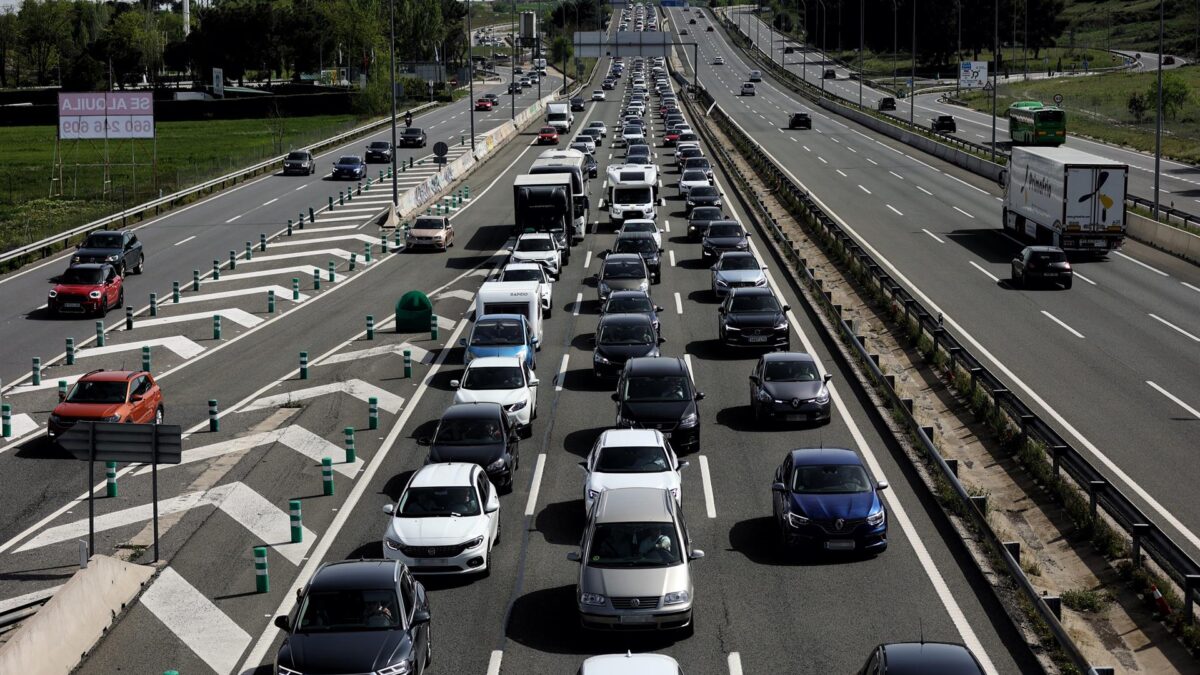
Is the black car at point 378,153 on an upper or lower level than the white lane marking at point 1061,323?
upper

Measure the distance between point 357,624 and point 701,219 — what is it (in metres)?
39.6

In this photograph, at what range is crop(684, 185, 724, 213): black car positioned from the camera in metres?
58.1

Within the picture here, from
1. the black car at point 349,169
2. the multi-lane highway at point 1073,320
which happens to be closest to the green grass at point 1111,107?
the multi-lane highway at point 1073,320

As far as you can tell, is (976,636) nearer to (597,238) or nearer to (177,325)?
(177,325)

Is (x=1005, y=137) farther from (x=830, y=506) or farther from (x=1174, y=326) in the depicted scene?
(x=830, y=506)

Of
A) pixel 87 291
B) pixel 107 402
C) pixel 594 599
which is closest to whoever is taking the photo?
pixel 594 599

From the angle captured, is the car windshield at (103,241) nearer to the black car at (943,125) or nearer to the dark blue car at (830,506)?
the dark blue car at (830,506)

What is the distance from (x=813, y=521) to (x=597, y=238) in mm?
36841

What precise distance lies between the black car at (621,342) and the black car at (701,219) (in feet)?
68.8

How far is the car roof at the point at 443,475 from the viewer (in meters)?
20.3

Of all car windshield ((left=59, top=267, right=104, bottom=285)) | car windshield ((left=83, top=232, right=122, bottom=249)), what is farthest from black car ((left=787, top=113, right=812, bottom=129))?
car windshield ((left=59, top=267, right=104, bottom=285))

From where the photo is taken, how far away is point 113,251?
155 feet

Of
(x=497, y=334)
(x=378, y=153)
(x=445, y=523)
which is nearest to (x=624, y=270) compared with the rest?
(x=497, y=334)

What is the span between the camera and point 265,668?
655 inches
